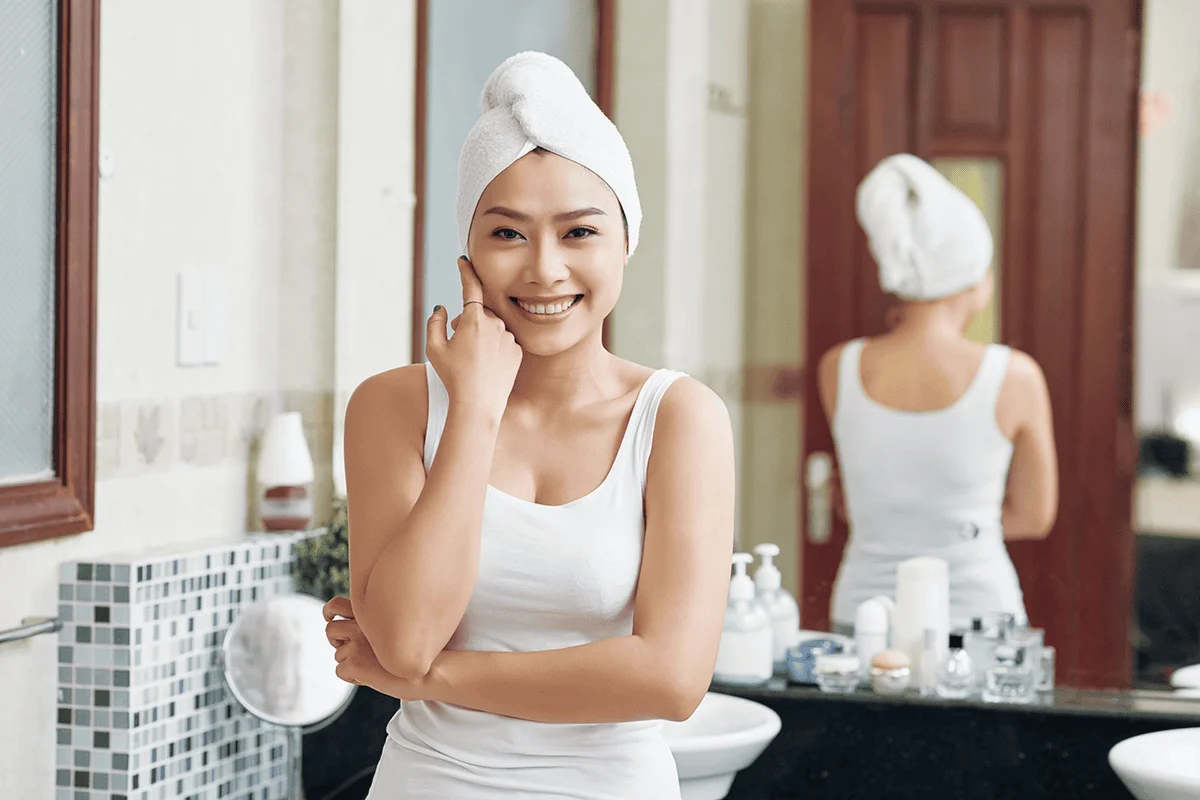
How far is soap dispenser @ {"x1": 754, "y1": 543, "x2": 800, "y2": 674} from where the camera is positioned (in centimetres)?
199

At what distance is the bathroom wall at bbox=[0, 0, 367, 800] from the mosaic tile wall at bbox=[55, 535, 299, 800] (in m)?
0.03

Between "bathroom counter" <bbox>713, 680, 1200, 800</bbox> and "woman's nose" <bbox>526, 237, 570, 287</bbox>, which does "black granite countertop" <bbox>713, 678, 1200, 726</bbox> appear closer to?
"bathroom counter" <bbox>713, 680, 1200, 800</bbox>

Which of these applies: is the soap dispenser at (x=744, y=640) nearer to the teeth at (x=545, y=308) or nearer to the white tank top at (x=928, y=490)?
the white tank top at (x=928, y=490)

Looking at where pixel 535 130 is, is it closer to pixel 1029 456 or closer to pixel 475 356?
pixel 475 356

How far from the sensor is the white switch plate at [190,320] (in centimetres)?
183

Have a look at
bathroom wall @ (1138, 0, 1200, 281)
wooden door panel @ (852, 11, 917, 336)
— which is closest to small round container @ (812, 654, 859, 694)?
wooden door panel @ (852, 11, 917, 336)

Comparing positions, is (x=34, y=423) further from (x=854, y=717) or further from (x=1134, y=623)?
(x=1134, y=623)

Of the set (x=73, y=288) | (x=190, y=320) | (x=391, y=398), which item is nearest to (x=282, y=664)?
(x=190, y=320)

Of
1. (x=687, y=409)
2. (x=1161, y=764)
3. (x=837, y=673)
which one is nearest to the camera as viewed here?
(x=687, y=409)

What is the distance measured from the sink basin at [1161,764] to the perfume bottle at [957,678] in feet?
0.73

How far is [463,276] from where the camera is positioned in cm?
116

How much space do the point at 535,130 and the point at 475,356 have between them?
0.65ft

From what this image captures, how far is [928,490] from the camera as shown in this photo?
192 centimetres

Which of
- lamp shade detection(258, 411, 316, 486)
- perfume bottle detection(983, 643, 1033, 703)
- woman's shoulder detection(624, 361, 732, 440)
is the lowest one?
perfume bottle detection(983, 643, 1033, 703)
